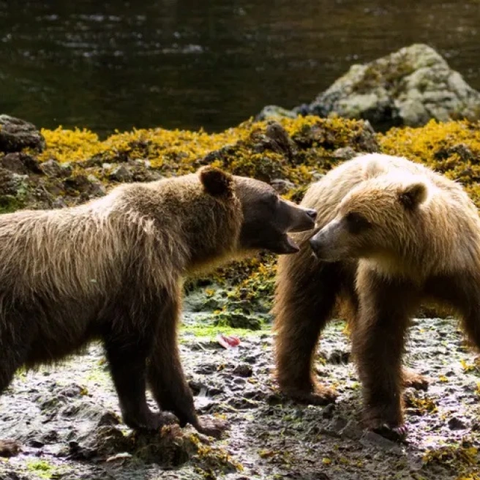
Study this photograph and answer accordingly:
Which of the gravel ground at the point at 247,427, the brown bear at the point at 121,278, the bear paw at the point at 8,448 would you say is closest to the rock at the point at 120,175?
the gravel ground at the point at 247,427

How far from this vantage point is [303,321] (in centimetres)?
738

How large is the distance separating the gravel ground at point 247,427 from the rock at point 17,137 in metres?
3.23

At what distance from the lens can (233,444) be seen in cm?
648

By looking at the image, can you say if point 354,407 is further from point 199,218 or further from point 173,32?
point 173,32

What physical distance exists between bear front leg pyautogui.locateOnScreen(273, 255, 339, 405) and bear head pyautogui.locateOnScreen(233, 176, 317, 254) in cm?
33

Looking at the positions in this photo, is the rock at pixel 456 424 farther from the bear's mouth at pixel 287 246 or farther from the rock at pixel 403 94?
the rock at pixel 403 94

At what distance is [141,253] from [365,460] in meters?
1.65

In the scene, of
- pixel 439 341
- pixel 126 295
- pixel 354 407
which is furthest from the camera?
pixel 439 341

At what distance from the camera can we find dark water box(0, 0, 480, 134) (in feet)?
66.0

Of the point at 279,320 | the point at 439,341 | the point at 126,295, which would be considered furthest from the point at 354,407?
the point at 126,295

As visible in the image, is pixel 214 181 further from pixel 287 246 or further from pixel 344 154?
pixel 344 154

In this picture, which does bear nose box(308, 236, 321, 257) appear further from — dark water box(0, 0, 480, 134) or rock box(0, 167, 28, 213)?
dark water box(0, 0, 480, 134)

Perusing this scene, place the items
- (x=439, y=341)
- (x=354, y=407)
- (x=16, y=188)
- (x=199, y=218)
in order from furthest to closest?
(x=16, y=188)
(x=439, y=341)
(x=354, y=407)
(x=199, y=218)

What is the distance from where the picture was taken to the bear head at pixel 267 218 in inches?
274
